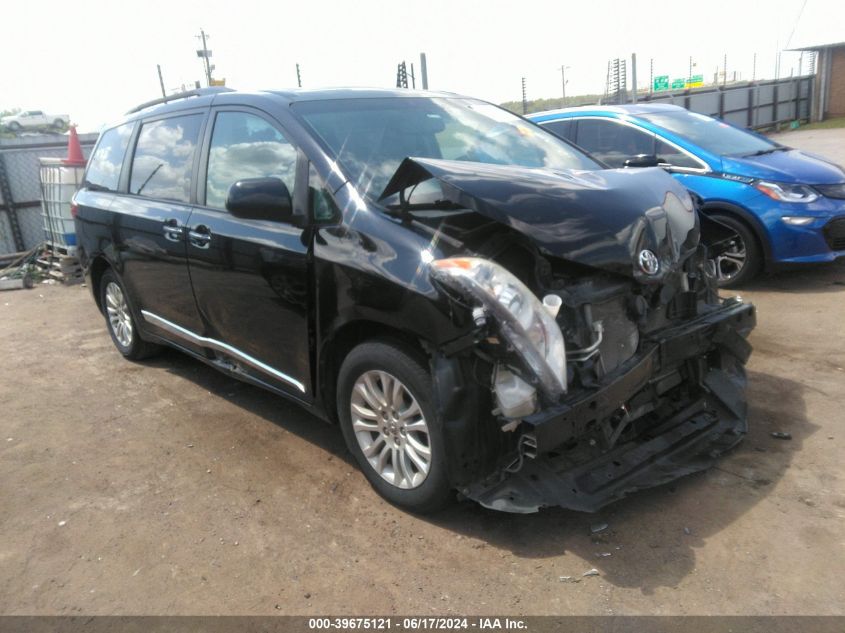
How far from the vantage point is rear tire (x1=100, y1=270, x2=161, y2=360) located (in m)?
5.46

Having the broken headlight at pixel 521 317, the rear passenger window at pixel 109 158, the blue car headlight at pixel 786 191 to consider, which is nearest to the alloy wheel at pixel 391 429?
the broken headlight at pixel 521 317

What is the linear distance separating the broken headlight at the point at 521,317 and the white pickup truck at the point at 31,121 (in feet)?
154

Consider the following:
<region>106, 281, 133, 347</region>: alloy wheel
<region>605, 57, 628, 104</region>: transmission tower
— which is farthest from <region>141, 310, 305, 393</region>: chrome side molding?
<region>605, 57, 628, 104</region>: transmission tower

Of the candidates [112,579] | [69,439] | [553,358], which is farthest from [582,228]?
[69,439]

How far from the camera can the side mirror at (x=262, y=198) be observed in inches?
129

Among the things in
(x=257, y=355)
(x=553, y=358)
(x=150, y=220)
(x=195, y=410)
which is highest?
(x=150, y=220)

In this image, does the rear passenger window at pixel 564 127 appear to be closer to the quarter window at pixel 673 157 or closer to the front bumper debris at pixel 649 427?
the quarter window at pixel 673 157

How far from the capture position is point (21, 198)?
10633 mm

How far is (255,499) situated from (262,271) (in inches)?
45.2

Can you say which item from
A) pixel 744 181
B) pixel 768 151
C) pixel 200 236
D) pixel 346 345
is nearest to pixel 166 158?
pixel 200 236

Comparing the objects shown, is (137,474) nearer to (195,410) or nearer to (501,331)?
(195,410)

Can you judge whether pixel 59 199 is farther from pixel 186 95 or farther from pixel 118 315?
pixel 186 95

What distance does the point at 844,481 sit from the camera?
321 cm

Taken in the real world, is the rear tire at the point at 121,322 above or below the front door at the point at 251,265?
below
